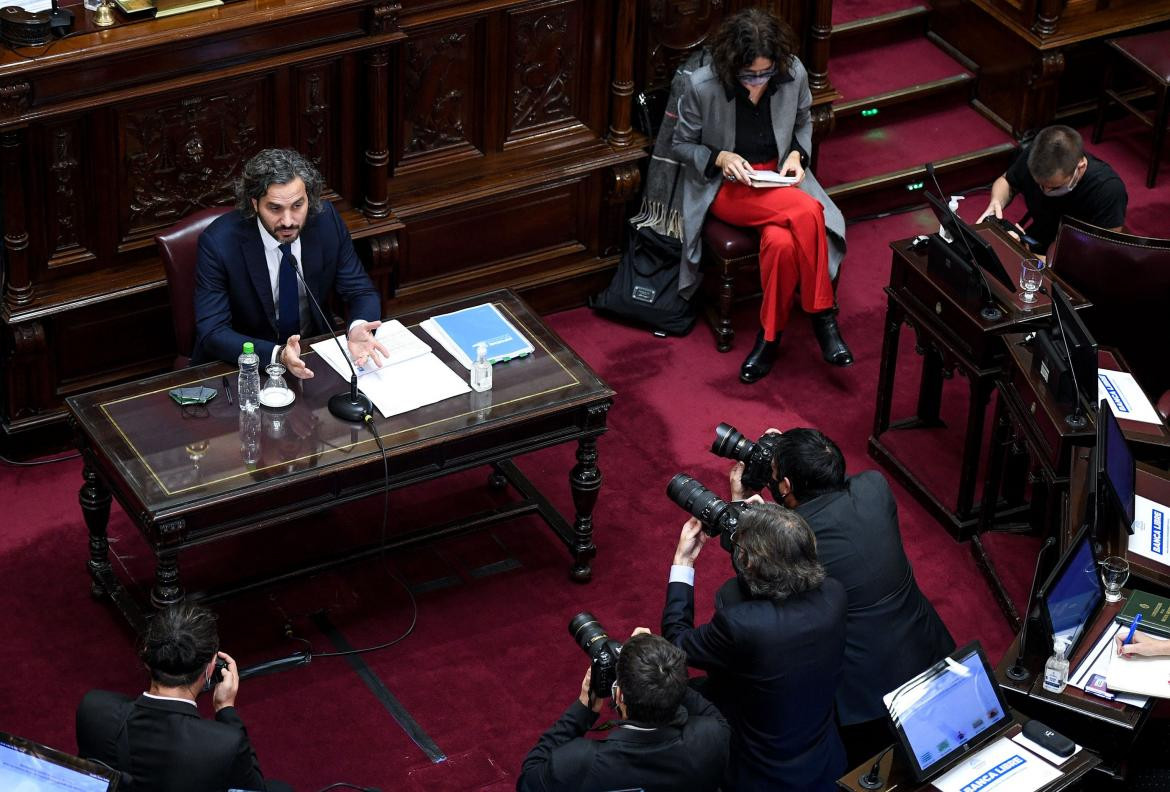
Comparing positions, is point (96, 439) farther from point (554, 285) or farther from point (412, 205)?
point (554, 285)

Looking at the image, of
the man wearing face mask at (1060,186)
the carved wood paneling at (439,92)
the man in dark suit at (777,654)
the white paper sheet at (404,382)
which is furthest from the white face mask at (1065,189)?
the man in dark suit at (777,654)

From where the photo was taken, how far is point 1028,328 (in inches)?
248

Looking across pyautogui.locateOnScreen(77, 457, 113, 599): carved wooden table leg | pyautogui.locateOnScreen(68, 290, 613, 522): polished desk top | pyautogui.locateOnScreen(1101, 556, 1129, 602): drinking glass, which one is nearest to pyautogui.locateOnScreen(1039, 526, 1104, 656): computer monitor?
pyautogui.locateOnScreen(1101, 556, 1129, 602): drinking glass

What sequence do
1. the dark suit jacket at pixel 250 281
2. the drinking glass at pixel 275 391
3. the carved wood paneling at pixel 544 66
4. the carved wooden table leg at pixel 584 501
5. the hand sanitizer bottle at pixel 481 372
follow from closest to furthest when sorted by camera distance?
the drinking glass at pixel 275 391
the hand sanitizer bottle at pixel 481 372
the dark suit jacket at pixel 250 281
the carved wooden table leg at pixel 584 501
the carved wood paneling at pixel 544 66

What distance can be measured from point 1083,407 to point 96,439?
121 inches

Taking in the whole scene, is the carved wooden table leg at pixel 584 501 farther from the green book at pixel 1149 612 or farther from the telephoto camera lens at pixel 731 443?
the green book at pixel 1149 612

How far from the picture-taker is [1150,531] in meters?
5.63

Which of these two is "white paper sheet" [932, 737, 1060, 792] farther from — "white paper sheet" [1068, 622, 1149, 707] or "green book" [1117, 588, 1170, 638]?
"green book" [1117, 588, 1170, 638]

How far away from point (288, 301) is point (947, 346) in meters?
2.28

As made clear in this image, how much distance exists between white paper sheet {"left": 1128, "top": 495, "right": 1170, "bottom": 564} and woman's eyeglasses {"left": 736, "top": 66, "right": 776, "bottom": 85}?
2328mm

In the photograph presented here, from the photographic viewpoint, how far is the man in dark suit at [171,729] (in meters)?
4.50

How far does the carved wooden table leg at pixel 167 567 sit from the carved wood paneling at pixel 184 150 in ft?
5.36

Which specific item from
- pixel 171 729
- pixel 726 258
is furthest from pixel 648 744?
pixel 726 258

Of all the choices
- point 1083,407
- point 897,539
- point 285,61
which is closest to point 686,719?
point 897,539
